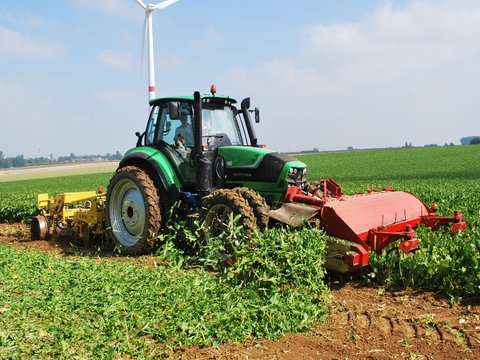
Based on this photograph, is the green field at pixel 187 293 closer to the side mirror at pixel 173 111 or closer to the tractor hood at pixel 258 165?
the tractor hood at pixel 258 165

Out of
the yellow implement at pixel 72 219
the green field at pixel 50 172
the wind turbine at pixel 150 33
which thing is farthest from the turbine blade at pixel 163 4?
the green field at pixel 50 172

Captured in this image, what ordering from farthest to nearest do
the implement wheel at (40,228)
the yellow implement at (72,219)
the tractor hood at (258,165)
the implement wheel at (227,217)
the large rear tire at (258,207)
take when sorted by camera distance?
the implement wheel at (40,228)
the yellow implement at (72,219)
the tractor hood at (258,165)
the large rear tire at (258,207)
the implement wheel at (227,217)

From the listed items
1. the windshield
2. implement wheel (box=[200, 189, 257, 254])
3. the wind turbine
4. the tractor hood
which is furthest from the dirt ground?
the wind turbine

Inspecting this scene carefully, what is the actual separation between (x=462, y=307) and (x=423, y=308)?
400 millimetres

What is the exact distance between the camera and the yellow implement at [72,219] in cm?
903

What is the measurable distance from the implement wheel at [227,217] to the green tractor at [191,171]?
0.6 inches

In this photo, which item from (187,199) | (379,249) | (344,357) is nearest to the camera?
(344,357)

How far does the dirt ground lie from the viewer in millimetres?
4109

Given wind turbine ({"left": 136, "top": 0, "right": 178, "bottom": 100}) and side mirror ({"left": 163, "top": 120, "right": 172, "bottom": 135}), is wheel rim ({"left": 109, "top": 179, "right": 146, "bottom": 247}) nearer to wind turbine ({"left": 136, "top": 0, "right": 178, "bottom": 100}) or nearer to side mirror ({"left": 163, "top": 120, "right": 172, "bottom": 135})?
side mirror ({"left": 163, "top": 120, "right": 172, "bottom": 135})

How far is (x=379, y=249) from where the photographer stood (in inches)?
240

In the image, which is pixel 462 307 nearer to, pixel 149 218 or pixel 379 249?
pixel 379 249

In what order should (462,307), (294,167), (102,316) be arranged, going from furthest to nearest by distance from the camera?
(294,167) < (462,307) < (102,316)

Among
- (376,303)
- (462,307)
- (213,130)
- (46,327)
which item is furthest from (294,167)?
(46,327)

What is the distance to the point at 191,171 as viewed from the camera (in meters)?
7.70
